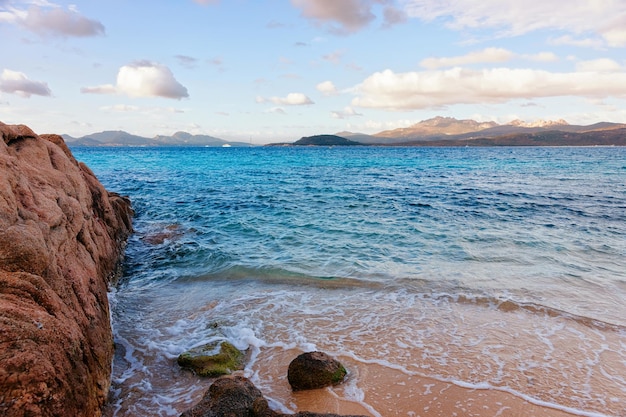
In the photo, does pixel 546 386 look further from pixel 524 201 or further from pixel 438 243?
pixel 524 201

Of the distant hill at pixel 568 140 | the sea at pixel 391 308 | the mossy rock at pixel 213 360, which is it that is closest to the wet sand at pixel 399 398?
the sea at pixel 391 308

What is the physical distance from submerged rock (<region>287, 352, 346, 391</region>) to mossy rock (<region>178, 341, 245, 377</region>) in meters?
1.18

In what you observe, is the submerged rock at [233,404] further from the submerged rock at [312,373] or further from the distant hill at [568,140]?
the distant hill at [568,140]

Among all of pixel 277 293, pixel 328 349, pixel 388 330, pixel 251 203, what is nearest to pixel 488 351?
pixel 388 330

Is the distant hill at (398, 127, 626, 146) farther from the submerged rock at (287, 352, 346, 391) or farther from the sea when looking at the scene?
the submerged rock at (287, 352, 346, 391)

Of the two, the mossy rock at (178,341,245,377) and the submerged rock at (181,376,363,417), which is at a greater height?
the submerged rock at (181,376,363,417)

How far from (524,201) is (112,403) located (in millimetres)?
23570

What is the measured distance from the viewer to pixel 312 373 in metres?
5.76

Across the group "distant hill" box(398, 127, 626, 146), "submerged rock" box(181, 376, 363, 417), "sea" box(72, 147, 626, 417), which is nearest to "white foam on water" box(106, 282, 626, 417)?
"sea" box(72, 147, 626, 417)

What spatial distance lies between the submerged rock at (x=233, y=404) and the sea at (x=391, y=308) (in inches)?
42.0

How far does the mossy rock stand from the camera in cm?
629

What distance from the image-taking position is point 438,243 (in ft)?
45.8

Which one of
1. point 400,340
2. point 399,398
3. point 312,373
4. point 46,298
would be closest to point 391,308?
point 400,340

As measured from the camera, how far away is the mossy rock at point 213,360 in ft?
20.6
